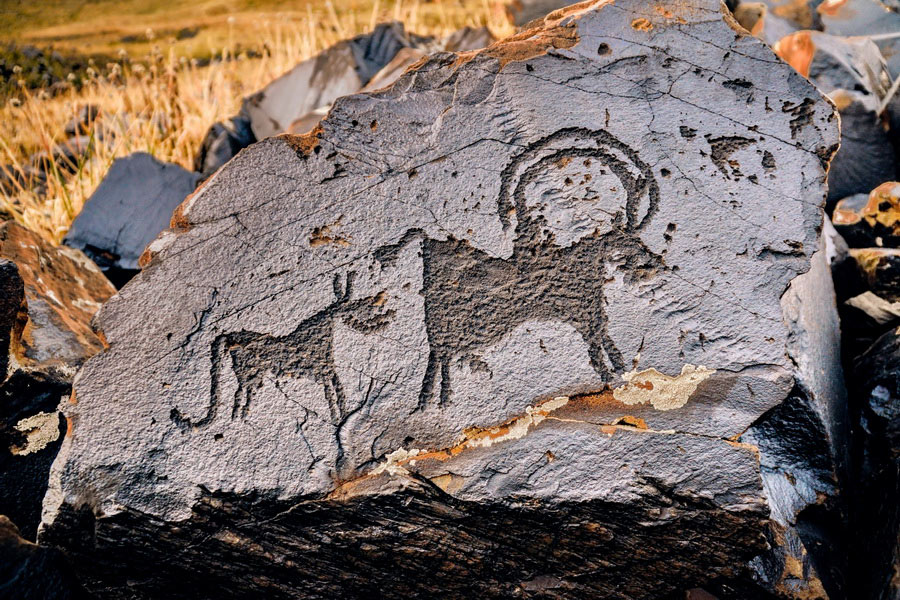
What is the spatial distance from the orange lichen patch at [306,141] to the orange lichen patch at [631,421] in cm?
103

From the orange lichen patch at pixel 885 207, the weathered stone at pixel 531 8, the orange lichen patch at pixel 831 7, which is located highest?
the weathered stone at pixel 531 8

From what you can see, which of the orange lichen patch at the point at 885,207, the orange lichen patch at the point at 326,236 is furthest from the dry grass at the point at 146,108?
the orange lichen patch at the point at 885,207

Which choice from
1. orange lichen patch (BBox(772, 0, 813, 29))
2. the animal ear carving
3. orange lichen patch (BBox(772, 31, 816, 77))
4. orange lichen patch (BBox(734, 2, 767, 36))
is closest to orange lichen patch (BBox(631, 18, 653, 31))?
the animal ear carving

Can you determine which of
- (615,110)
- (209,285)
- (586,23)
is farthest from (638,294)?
(209,285)

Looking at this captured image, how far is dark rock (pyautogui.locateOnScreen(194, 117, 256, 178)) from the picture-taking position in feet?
11.3

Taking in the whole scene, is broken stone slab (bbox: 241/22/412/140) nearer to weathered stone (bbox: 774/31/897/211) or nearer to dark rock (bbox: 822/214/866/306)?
weathered stone (bbox: 774/31/897/211)

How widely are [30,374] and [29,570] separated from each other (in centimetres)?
56

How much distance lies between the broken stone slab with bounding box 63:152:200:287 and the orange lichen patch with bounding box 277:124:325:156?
147cm

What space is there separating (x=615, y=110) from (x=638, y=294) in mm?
476

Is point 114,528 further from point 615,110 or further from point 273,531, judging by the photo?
point 615,110

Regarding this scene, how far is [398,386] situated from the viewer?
1579 mm

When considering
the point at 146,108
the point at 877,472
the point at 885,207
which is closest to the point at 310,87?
the point at 146,108

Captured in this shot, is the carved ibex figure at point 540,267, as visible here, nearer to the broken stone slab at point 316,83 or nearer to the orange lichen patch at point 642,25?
the orange lichen patch at point 642,25

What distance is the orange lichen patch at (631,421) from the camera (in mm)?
1504
